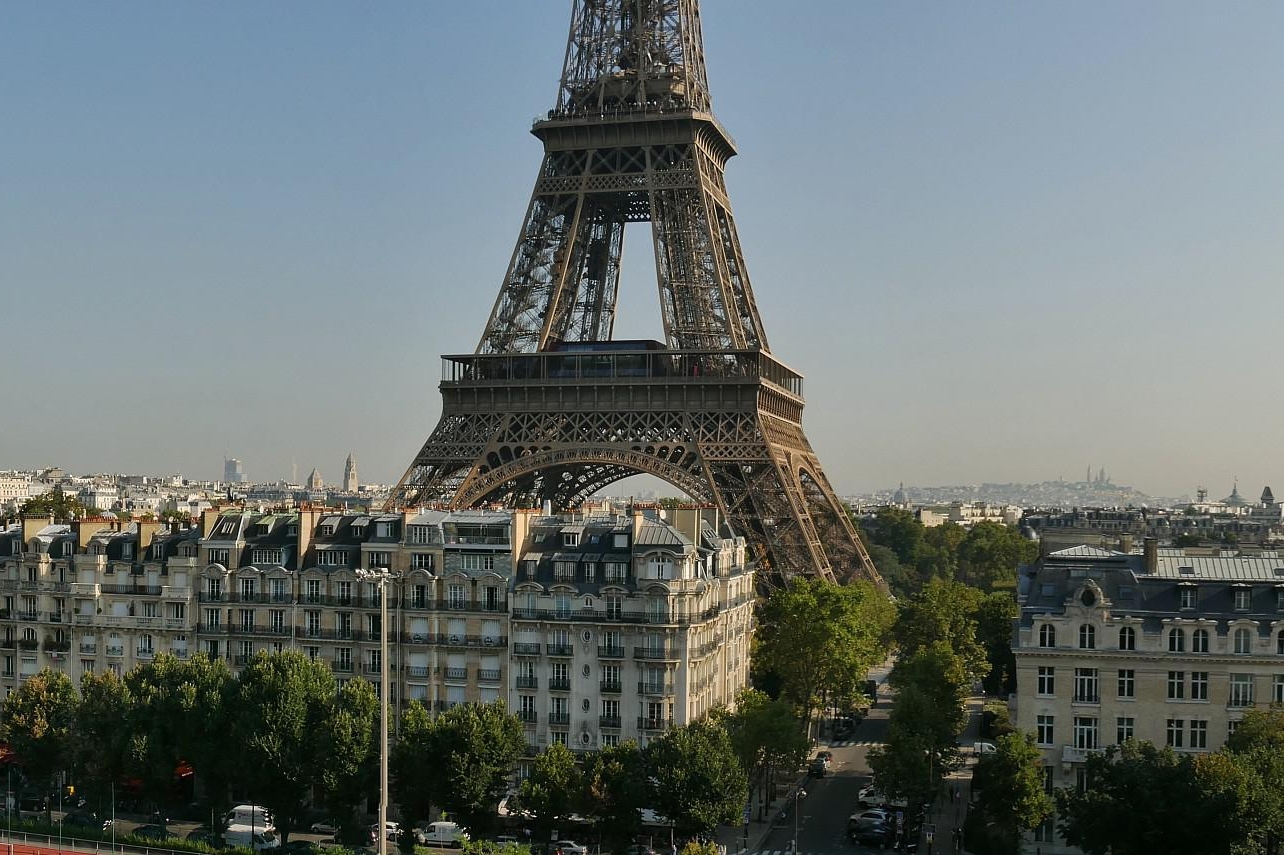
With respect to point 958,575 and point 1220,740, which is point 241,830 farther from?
point 958,575

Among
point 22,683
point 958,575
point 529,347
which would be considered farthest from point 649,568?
point 958,575

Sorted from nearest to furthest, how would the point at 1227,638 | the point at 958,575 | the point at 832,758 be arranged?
1. the point at 1227,638
2. the point at 832,758
3. the point at 958,575

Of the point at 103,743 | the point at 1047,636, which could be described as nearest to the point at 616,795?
the point at 1047,636

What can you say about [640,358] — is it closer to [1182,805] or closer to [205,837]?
[205,837]

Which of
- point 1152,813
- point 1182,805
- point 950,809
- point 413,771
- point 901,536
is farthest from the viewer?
point 901,536

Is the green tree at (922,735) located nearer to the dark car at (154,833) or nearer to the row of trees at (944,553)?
the dark car at (154,833)

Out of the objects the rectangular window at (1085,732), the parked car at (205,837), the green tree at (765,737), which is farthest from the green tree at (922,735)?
the parked car at (205,837)

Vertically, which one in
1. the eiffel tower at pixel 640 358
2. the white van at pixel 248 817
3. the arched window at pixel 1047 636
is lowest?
the white van at pixel 248 817
